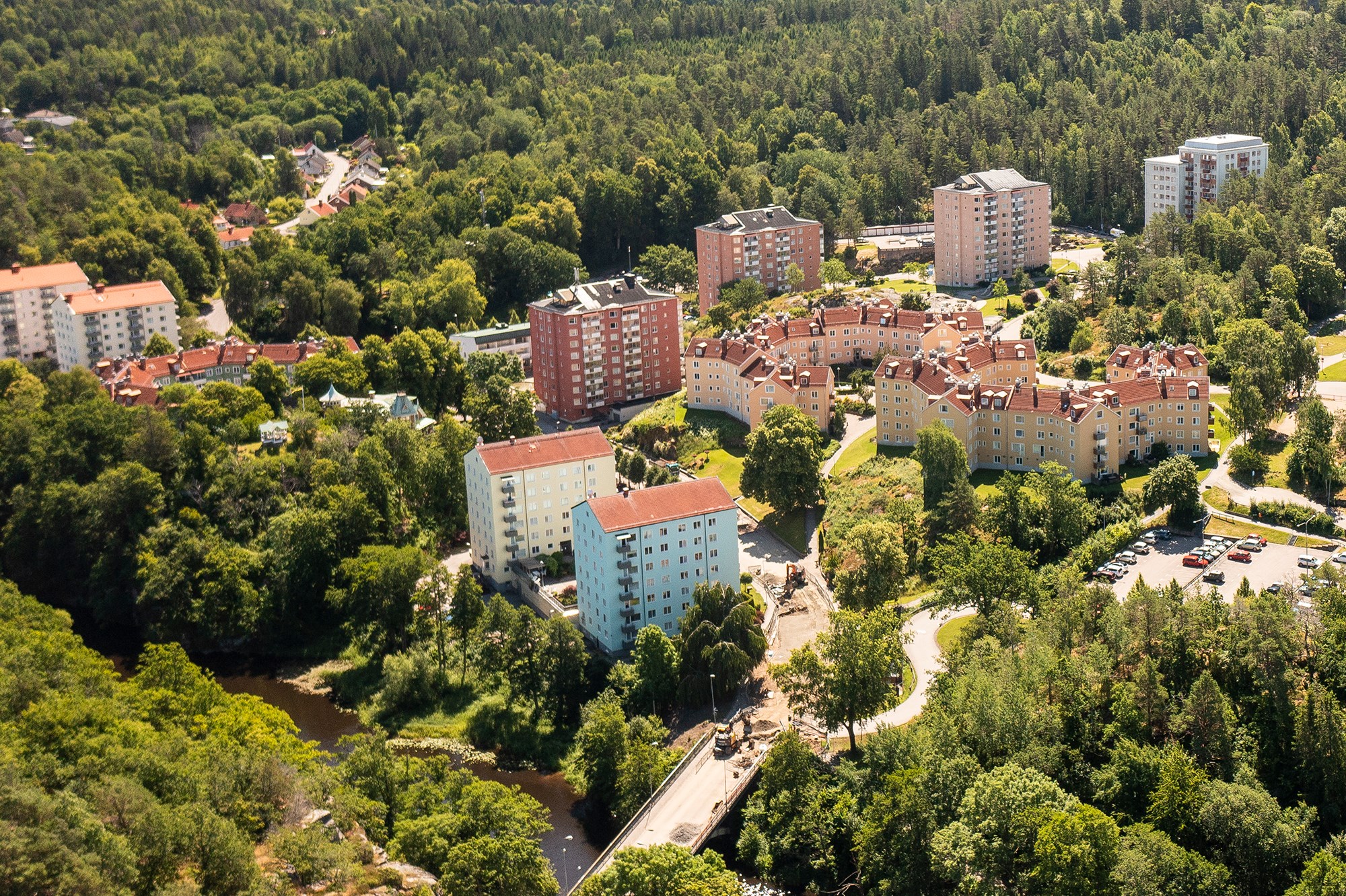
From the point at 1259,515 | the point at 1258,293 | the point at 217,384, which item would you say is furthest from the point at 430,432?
the point at 1258,293

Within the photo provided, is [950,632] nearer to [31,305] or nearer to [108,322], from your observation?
[108,322]

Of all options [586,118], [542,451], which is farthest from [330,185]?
[542,451]

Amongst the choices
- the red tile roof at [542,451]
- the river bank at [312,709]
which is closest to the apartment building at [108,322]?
the river bank at [312,709]

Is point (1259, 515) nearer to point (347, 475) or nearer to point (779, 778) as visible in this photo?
point (779, 778)

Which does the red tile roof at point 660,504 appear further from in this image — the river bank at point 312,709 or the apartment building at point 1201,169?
the apartment building at point 1201,169

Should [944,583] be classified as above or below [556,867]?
above

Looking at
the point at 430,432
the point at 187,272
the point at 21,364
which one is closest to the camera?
the point at 430,432
